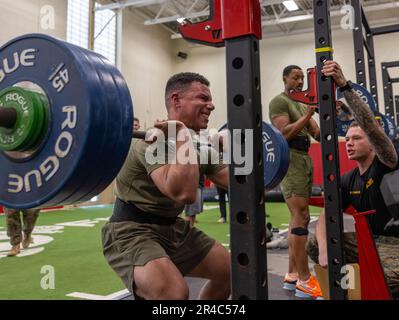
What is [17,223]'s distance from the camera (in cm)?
337

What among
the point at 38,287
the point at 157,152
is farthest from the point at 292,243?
the point at 38,287

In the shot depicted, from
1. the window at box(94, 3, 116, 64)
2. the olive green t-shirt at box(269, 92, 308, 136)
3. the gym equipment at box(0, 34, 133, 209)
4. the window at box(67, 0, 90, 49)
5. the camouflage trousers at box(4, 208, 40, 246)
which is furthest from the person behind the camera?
the window at box(94, 3, 116, 64)

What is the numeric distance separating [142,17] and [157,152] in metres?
10.9

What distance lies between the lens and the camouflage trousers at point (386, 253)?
1.76 metres

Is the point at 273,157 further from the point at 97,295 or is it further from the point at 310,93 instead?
the point at 97,295

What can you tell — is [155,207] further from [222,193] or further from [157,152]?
[222,193]

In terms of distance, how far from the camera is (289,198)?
2.46m

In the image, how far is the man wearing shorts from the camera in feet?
7.72

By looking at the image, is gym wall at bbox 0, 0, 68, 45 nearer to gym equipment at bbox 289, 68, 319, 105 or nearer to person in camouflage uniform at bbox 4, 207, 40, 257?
person in camouflage uniform at bbox 4, 207, 40, 257

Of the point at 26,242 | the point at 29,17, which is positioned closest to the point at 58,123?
the point at 26,242

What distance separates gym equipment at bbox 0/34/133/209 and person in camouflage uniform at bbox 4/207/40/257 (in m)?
2.52

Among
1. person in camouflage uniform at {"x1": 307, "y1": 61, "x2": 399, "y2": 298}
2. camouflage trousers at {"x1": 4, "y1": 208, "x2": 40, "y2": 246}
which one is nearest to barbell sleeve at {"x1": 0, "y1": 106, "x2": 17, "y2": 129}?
person in camouflage uniform at {"x1": 307, "y1": 61, "x2": 399, "y2": 298}

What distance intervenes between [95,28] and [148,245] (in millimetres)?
9199
